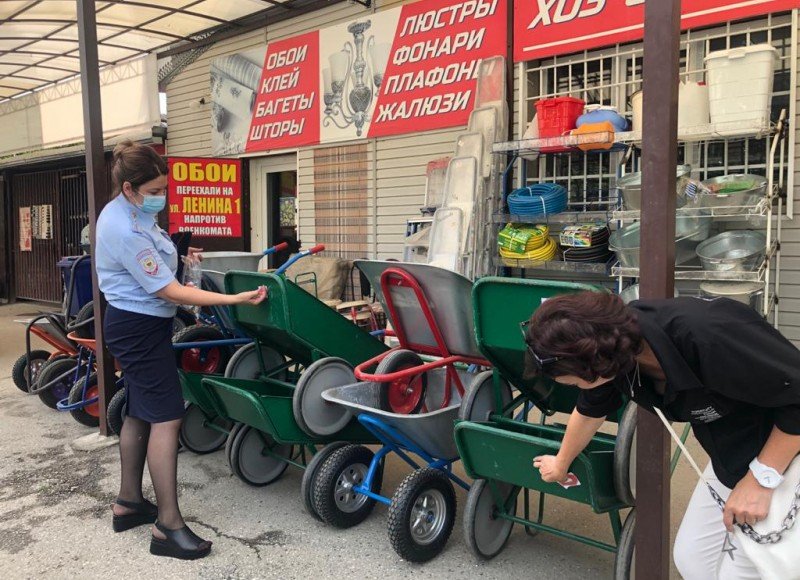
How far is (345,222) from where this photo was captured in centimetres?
855

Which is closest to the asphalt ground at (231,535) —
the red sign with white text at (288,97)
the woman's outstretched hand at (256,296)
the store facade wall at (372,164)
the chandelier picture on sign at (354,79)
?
the woman's outstretched hand at (256,296)

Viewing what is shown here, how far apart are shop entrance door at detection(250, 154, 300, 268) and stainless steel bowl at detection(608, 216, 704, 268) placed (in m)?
5.13

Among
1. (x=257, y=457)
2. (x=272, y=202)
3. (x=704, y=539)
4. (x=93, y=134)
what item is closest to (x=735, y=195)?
(x=704, y=539)

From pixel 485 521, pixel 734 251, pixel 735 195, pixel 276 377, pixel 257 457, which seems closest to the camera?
pixel 485 521

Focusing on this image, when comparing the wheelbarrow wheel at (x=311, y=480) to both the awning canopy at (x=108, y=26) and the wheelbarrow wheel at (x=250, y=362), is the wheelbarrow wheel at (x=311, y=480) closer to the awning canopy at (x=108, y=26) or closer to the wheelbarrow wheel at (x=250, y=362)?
the wheelbarrow wheel at (x=250, y=362)

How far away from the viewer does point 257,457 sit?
4.05m

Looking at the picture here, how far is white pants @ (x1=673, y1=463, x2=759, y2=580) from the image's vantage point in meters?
2.08

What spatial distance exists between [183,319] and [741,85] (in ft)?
14.5

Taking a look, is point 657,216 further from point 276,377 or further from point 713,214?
point 713,214

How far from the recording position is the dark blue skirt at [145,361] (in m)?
3.26

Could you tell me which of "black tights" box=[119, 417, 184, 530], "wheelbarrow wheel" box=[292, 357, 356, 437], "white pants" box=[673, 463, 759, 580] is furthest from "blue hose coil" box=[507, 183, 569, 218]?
"white pants" box=[673, 463, 759, 580]

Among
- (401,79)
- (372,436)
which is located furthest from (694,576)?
(401,79)

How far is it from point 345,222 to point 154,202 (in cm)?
532

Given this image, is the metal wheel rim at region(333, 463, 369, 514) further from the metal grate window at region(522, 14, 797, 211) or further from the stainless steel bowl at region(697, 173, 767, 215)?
the metal grate window at region(522, 14, 797, 211)
